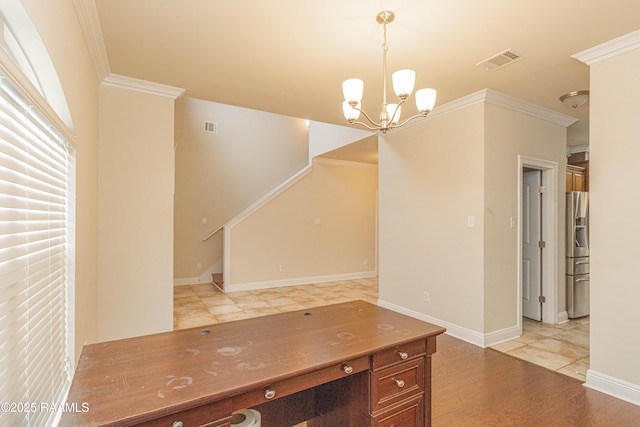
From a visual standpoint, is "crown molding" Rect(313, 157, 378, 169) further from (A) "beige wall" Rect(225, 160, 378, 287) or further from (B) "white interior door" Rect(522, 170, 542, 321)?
(B) "white interior door" Rect(522, 170, 542, 321)

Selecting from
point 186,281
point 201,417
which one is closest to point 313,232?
point 186,281

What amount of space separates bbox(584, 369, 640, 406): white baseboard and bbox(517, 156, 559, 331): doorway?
1.72m

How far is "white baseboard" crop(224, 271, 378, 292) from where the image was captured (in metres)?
5.92

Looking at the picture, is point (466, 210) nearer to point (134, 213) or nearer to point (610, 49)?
point (610, 49)

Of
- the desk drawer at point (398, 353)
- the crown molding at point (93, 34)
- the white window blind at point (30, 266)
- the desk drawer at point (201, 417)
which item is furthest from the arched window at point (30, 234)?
the desk drawer at point (398, 353)

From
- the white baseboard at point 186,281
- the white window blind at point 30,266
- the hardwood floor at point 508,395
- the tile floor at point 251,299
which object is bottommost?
the tile floor at point 251,299

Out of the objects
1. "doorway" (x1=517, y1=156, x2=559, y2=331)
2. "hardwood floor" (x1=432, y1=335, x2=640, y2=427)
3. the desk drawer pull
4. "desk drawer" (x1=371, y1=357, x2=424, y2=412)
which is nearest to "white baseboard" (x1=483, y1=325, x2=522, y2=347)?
"hardwood floor" (x1=432, y1=335, x2=640, y2=427)

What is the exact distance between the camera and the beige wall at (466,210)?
3.42m

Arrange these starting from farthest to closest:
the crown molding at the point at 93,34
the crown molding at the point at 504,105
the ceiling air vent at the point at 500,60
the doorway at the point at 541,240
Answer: the doorway at the point at 541,240
the crown molding at the point at 504,105
the ceiling air vent at the point at 500,60
the crown molding at the point at 93,34

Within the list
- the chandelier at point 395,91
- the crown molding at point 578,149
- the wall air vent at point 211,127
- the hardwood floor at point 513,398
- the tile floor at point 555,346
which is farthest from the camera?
the wall air vent at point 211,127

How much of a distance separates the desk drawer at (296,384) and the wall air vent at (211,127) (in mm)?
6245

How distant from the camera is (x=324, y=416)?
1779 millimetres

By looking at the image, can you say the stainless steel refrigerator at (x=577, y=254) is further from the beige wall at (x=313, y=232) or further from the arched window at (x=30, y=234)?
the arched window at (x=30, y=234)

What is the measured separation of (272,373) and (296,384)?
13 centimetres
